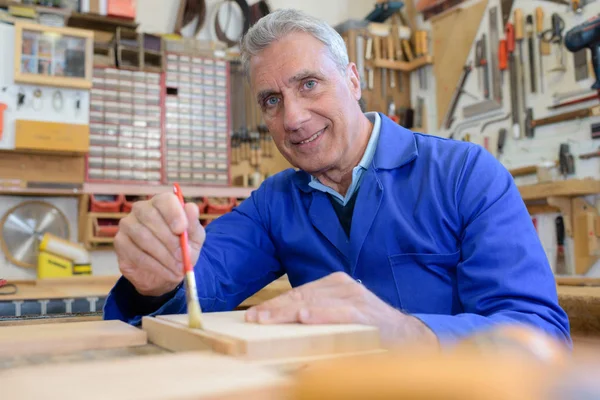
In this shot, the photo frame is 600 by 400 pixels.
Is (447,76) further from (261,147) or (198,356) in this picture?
(198,356)

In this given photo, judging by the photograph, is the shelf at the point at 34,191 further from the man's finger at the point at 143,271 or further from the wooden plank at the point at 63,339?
the wooden plank at the point at 63,339

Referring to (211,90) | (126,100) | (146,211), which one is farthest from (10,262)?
(146,211)

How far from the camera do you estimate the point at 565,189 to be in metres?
3.58

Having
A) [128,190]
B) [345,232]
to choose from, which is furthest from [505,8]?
[345,232]

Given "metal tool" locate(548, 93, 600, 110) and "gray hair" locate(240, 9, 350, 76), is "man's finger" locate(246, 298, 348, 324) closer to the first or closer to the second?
"gray hair" locate(240, 9, 350, 76)

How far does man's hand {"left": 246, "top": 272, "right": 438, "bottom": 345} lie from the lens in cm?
71

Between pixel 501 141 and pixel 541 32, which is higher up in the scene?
pixel 541 32

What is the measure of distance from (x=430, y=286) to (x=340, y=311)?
23.8 inches

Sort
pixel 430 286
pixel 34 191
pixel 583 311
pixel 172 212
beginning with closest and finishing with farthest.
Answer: pixel 172 212
pixel 430 286
pixel 583 311
pixel 34 191

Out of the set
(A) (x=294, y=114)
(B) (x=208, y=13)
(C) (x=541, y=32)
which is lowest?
(A) (x=294, y=114)

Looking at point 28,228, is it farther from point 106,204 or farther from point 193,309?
point 193,309

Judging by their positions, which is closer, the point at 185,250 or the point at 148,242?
the point at 185,250

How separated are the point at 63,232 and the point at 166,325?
4.08 meters

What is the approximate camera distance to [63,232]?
4.46 metres
